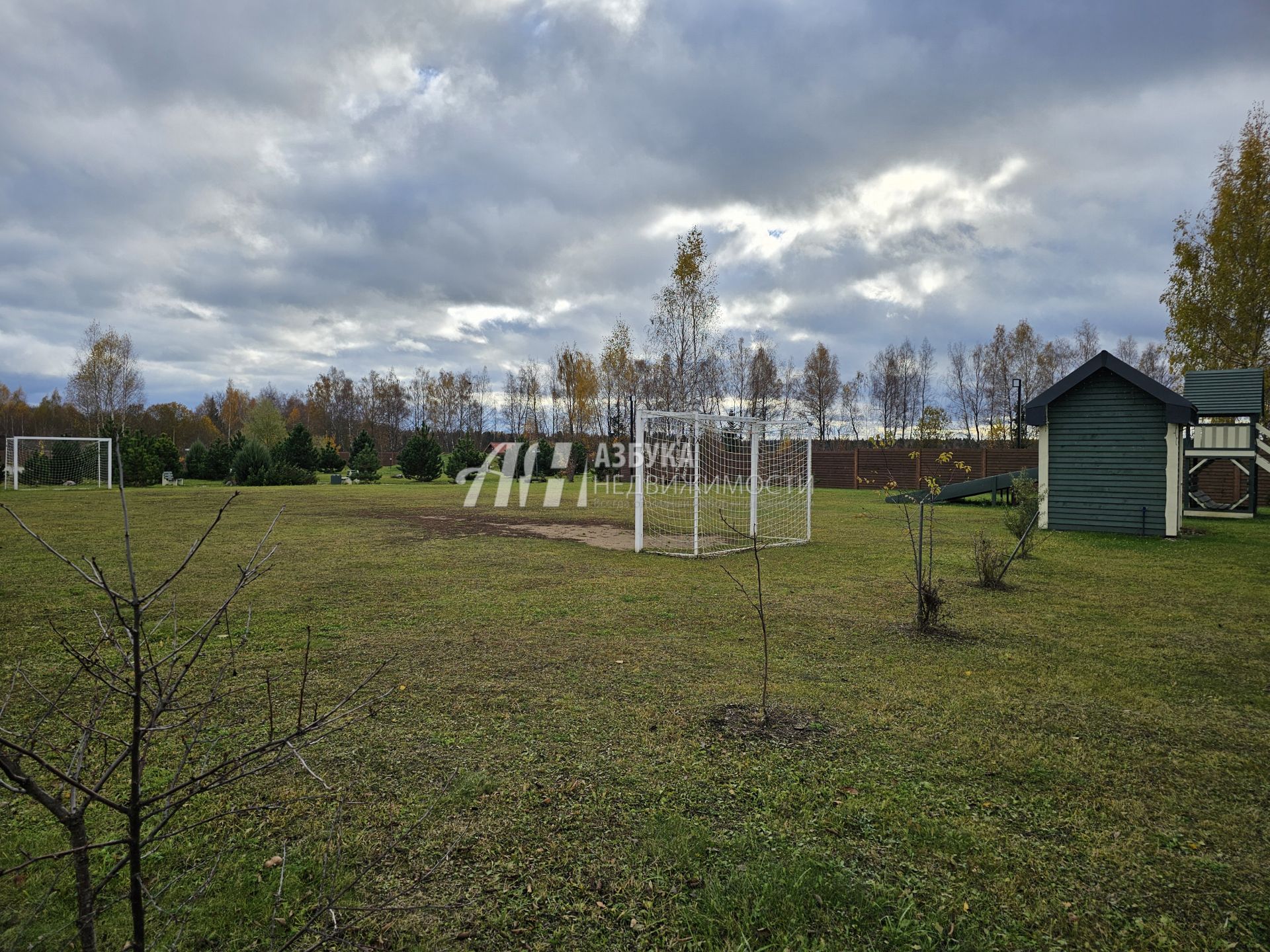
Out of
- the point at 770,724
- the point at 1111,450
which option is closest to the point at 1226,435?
the point at 1111,450

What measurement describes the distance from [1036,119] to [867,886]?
14249 millimetres

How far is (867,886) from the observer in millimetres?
2254

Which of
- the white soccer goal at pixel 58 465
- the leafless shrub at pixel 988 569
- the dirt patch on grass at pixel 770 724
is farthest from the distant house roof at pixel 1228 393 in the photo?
the white soccer goal at pixel 58 465

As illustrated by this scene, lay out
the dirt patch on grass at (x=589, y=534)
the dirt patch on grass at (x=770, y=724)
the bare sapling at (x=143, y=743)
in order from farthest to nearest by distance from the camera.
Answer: the dirt patch on grass at (x=589, y=534), the dirt patch on grass at (x=770, y=724), the bare sapling at (x=143, y=743)

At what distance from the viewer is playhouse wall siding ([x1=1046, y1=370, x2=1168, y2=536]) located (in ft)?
38.4

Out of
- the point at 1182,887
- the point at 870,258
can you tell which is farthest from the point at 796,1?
the point at 870,258

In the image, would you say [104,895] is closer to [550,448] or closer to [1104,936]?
[1104,936]

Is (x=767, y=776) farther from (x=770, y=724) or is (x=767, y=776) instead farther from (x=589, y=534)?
(x=589, y=534)

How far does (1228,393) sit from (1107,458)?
556cm

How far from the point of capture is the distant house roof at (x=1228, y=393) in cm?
1430

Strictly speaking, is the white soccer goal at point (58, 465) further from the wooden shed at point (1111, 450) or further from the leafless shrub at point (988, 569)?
the wooden shed at point (1111, 450)

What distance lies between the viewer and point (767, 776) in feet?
9.85

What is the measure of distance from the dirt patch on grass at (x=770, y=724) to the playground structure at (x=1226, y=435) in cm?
1398

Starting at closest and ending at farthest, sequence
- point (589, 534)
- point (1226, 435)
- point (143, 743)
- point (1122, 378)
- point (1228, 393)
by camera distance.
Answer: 1. point (143, 743)
2. point (1122, 378)
3. point (589, 534)
4. point (1226, 435)
5. point (1228, 393)
